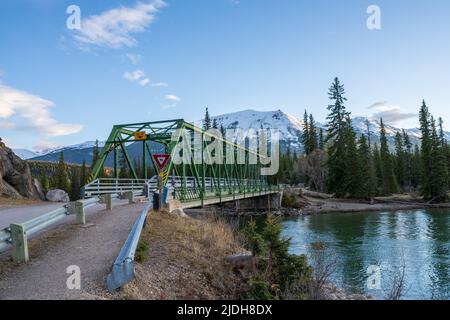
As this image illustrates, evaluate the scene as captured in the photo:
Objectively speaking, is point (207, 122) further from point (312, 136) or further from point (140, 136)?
point (140, 136)

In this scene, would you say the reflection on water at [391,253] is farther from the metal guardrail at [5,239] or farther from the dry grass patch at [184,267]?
the metal guardrail at [5,239]

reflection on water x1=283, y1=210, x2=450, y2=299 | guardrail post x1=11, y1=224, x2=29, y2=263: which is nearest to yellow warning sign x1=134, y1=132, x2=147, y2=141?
reflection on water x1=283, y1=210, x2=450, y2=299

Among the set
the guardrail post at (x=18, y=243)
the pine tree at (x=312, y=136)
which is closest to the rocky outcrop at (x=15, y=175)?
the guardrail post at (x=18, y=243)

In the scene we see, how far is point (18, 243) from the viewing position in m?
6.72

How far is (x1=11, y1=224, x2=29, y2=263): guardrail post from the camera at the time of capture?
6.68m

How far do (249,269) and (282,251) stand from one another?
98 centimetres

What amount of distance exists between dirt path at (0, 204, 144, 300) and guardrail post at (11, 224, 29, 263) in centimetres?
17

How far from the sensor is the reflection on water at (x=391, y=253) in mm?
13156

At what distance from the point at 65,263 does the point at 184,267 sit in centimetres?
229

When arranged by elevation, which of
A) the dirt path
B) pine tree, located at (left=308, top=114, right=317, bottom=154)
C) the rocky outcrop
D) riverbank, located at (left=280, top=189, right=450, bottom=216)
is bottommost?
riverbank, located at (left=280, top=189, right=450, bottom=216)

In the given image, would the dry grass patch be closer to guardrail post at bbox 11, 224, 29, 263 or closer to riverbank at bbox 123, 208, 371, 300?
riverbank at bbox 123, 208, 371, 300

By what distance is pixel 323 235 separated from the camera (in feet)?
88.3
